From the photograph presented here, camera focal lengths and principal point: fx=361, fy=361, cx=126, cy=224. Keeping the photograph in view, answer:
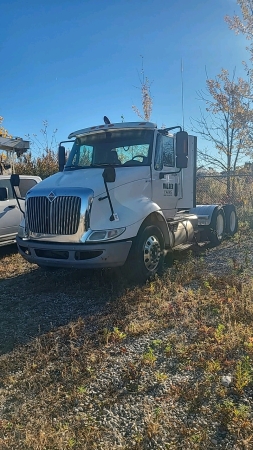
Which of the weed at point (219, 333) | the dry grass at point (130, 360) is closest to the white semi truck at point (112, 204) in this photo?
the dry grass at point (130, 360)

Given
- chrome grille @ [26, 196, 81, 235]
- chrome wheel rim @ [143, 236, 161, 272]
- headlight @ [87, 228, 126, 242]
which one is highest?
chrome grille @ [26, 196, 81, 235]

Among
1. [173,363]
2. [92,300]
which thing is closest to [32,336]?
[92,300]

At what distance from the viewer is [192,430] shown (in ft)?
8.46

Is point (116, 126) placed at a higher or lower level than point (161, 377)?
higher

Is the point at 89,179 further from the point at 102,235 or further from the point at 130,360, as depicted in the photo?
the point at 130,360

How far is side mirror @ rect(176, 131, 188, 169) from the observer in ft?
21.1

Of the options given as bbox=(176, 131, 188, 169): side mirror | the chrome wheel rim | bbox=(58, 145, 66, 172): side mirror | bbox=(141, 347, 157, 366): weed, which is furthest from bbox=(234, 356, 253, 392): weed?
bbox=(58, 145, 66, 172): side mirror

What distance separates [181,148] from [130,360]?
4.11 meters

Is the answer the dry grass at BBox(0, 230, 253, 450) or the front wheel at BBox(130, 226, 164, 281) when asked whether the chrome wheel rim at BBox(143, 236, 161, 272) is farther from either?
the dry grass at BBox(0, 230, 253, 450)

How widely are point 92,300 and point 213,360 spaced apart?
236cm

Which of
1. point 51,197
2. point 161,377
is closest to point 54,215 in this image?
point 51,197

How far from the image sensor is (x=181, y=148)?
650cm

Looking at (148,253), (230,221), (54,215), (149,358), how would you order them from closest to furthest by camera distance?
1. (149,358)
2. (54,215)
3. (148,253)
4. (230,221)

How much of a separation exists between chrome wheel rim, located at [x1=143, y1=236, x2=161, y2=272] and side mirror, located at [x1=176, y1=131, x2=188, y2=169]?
60.9 inches
